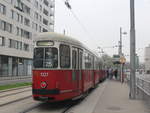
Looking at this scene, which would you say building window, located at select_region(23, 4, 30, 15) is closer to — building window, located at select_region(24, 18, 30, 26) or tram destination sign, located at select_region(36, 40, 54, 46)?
building window, located at select_region(24, 18, 30, 26)

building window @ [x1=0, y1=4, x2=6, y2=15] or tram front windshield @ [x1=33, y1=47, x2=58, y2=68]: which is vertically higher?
building window @ [x1=0, y1=4, x2=6, y2=15]

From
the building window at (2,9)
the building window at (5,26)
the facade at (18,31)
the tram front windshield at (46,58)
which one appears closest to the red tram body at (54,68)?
the tram front windshield at (46,58)

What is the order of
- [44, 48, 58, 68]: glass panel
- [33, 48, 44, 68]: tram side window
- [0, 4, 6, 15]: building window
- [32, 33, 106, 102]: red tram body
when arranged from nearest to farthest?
[32, 33, 106, 102]: red tram body
[44, 48, 58, 68]: glass panel
[33, 48, 44, 68]: tram side window
[0, 4, 6, 15]: building window

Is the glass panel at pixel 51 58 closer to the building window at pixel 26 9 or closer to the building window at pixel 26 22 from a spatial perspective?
the building window at pixel 26 9

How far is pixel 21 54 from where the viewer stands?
156 feet

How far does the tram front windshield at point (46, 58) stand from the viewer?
9.62 metres

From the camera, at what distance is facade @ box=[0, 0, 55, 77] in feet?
136

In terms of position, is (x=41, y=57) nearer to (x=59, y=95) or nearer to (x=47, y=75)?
(x=47, y=75)

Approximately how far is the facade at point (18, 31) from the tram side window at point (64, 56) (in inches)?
1015

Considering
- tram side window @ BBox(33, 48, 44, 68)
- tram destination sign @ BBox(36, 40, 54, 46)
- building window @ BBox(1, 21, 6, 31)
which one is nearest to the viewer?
tram side window @ BBox(33, 48, 44, 68)

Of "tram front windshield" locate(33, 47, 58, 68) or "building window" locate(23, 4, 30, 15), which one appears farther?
"building window" locate(23, 4, 30, 15)

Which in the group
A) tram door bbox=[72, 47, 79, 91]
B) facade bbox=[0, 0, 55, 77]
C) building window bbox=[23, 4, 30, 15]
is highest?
building window bbox=[23, 4, 30, 15]

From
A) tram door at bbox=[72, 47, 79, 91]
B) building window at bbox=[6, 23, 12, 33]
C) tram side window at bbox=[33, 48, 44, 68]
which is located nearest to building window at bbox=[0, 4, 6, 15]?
building window at bbox=[6, 23, 12, 33]

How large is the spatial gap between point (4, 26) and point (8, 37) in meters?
2.25
